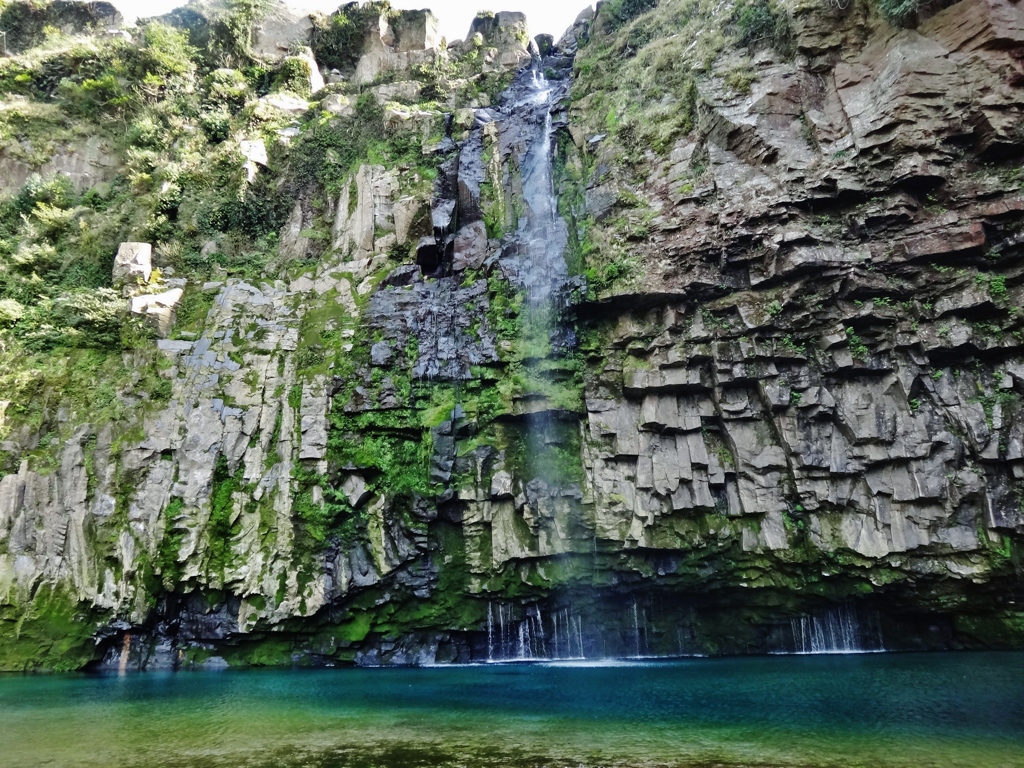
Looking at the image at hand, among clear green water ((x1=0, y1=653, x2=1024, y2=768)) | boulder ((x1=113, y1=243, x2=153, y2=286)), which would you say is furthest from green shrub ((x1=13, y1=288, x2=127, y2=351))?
clear green water ((x1=0, y1=653, x2=1024, y2=768))

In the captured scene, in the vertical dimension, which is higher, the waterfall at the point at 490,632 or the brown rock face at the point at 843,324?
the brown rock face at the point at 843,324

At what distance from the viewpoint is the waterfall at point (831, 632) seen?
540 inches

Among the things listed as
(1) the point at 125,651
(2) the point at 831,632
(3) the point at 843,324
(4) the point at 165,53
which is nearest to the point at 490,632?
(2) the point at 831,632

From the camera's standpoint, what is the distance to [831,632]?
1390 centimetres

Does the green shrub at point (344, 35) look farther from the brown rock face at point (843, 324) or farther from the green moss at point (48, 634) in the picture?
the green moss at point (48, 634)

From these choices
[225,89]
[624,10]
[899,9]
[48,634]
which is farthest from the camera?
[225,89]

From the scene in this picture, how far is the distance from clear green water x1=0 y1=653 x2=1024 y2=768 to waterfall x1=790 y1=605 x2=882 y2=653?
182 cm

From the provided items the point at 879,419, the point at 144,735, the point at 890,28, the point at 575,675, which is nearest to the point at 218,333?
the point at 144,735

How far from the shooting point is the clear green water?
6262 mm

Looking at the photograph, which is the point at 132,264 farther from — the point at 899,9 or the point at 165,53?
the point at 899,9

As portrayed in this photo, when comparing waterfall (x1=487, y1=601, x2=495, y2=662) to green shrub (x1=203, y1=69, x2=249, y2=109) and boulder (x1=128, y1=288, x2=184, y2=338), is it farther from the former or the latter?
green shrub (x1=203, y1=69, x2=249, y2=109)

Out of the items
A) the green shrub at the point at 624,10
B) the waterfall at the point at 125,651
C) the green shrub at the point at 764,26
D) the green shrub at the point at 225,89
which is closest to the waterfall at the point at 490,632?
the waterfall at the point at 125,651

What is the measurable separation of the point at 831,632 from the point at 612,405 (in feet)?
25.3

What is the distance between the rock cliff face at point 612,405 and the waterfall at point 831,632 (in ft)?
0.23
